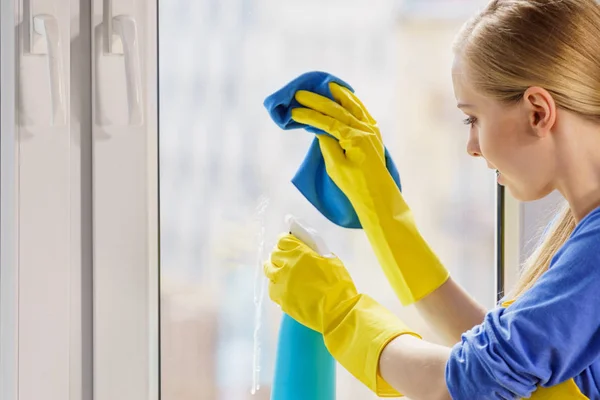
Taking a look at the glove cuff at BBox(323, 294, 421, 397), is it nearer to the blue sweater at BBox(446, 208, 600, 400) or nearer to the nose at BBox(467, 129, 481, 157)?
the blue sweater at BBox(446, 208, 600, 400)

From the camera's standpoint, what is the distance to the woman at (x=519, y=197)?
0.86 metres

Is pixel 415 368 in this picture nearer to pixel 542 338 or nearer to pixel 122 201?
pixel 542 338

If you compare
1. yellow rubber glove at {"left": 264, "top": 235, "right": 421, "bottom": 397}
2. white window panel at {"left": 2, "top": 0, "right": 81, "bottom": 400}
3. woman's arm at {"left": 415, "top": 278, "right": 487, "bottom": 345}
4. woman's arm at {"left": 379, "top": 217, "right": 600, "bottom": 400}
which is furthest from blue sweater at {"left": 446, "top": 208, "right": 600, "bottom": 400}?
white window panel at {"left": 2, "top": 0, "right": 81, "bottom": 400}

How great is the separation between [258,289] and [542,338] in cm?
43

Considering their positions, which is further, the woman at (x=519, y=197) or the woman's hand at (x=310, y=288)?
the woman's hand at (x=310, y=288)

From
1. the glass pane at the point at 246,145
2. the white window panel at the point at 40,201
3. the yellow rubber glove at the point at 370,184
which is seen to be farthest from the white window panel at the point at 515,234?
the white window panel at the point at 40,201

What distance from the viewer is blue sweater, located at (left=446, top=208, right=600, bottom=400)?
846 mm

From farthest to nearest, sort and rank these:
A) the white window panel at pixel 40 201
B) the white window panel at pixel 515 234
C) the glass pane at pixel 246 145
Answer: the white window panel at pixel 515 234 < the glass pane at pixel 246 145 < the white window panel at pixel 40 201

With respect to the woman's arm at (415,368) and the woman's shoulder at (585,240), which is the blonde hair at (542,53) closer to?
the woman's shoulder at (585,240)

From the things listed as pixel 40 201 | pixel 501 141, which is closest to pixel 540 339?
pixel 501 141

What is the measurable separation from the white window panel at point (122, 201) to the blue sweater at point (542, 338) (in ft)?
1.35

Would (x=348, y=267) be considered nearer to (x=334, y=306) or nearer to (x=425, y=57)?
(x=334, y=306)

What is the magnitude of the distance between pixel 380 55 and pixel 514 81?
0.32 m

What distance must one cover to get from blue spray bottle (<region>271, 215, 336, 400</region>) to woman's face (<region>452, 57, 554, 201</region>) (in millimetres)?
255
